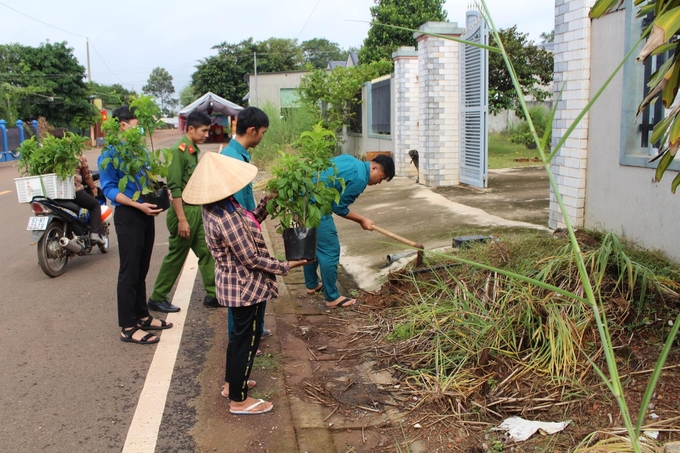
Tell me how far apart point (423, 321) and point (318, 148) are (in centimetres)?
151

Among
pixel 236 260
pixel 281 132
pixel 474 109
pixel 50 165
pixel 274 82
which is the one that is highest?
pixel 274 82

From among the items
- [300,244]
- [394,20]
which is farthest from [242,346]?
[394,20]

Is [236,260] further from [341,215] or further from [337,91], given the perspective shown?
[337,91]

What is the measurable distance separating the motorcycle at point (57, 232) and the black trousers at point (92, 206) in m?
0.06

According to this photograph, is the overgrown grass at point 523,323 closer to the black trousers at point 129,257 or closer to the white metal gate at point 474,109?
the black trousers at point 129,257

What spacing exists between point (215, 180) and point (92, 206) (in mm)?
4648

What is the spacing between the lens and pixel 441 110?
12.4 meters

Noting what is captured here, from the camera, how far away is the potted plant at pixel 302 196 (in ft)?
13.1

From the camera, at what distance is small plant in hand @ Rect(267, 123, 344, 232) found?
4.02 meters

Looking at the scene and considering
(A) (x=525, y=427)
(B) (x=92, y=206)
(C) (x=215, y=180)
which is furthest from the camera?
(B) (x=92, y=206)

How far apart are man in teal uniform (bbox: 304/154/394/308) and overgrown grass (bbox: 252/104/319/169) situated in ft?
44.8

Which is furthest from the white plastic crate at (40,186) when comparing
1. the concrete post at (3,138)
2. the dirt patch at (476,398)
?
the concrete post at (3,138)

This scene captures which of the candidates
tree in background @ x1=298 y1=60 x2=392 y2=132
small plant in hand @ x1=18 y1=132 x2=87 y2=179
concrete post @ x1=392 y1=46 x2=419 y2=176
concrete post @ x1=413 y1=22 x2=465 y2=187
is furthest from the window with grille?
small plant in hand @ x1=18 y1=132 x2=87 y2=179

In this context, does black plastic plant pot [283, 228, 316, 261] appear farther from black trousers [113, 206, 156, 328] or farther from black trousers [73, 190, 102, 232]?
black trousers [73, 190, 102, 232]
